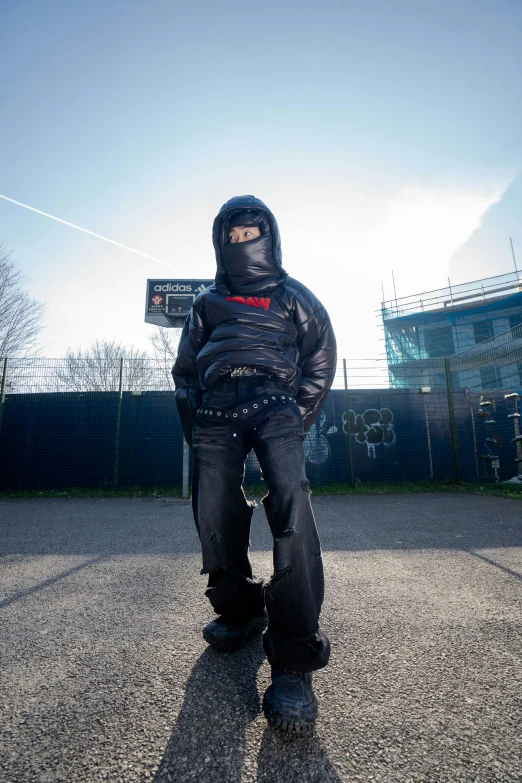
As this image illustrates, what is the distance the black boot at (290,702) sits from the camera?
120 centimetres

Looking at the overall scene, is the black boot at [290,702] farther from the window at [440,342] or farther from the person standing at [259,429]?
the window at [440,342]

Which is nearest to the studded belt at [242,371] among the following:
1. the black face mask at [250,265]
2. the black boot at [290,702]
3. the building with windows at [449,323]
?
the black face mask at [250,265]

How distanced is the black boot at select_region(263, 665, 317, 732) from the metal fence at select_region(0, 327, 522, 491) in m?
7.71

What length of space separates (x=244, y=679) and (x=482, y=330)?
2661 centimetres

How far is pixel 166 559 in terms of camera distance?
3.41 metres

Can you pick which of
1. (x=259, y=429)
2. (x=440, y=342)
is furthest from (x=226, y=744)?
(x=440, y=342)

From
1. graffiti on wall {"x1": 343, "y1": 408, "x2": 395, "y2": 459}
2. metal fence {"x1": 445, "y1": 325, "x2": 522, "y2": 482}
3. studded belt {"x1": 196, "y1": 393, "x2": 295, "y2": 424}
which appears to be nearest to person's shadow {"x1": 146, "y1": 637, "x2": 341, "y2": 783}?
studded belt {"x1": 196, "y1": 393, "x2": 295, "y2": 424}

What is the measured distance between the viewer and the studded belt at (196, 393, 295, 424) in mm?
1591

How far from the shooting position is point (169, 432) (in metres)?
9.43

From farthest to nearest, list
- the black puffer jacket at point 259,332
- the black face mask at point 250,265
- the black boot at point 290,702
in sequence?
1. the black face mask at point 250,265
2. the black puffer jacket at point 259,332
3. the black boot at point 290,702

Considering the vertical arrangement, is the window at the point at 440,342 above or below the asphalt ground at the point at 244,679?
above

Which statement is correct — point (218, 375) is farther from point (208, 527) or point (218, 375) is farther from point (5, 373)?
point (5, 373)

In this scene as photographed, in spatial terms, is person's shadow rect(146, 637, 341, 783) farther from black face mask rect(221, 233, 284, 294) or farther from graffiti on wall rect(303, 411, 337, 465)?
graffiti on wall rect(303, 411, 337, 465)

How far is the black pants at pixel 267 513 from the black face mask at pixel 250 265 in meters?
0.50
